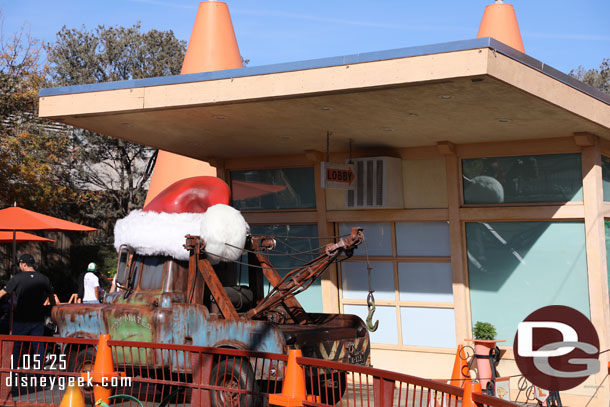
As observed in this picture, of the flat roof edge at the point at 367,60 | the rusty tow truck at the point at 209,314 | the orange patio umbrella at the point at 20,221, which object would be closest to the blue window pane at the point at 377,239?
the rusty tow truck at the point at 209,314

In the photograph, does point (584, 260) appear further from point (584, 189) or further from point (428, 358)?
point (428, 358)

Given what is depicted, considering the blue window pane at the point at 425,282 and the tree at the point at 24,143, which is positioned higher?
the tree at the point at 24,143

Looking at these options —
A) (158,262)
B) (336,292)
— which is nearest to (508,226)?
(336,292)

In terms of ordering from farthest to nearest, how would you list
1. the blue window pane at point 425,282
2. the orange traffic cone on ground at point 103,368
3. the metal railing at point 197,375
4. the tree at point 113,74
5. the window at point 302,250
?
the tree at point 113,74, the window at point 302,250, the blue window pane at point 425,282, the orange traffic cone on ground at point 103,368, the metal railing at point 197,375

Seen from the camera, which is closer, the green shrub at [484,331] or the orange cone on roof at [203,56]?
the green shrub at [484,331]

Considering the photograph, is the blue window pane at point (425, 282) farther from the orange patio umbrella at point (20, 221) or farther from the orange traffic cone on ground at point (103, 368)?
the orange patio umbrella at point (20, 221)

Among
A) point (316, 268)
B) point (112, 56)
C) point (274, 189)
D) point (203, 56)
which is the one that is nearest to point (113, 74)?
point (112, 56)

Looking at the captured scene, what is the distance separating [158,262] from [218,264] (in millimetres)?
828

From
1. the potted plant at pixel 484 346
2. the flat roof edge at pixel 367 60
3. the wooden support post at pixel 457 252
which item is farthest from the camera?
the wooden support post at pixel 457 252

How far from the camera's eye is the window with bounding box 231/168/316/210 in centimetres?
1200

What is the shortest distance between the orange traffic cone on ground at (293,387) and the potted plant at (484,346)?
396 cm

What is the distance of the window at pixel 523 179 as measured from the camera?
9.73 m

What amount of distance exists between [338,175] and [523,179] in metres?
2.66

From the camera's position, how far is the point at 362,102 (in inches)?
323
